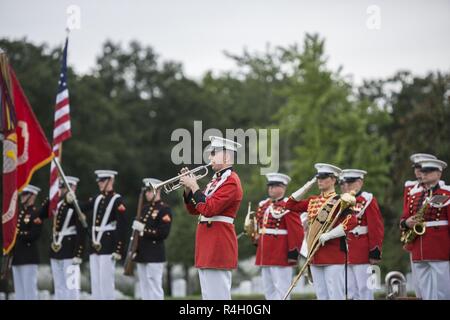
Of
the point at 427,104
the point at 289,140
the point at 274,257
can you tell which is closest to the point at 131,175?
the point at 289,140

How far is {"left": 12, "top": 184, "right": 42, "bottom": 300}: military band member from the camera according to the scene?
1712 centimetres

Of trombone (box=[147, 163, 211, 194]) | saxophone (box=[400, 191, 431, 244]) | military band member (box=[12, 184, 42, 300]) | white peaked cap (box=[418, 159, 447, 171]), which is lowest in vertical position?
military band member (box=[12, 184, 42, 300])

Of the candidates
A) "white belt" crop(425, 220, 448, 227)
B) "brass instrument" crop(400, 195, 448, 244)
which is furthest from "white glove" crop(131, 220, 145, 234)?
"white belt" crop(425, 220, 448, 227)

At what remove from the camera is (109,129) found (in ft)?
137

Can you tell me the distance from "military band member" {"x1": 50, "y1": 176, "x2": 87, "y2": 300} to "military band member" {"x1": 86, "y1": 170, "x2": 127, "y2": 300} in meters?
0.81

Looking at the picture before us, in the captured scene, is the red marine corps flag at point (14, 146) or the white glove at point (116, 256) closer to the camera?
the red marine corps flag at point (14, 146)

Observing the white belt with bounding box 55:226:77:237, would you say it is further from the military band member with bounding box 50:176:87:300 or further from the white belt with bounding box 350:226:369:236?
the white belt with bounding box 350:226:369:236

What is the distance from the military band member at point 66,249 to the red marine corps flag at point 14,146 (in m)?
1.43

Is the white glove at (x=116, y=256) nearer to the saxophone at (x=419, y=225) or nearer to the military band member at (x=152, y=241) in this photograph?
the military band member at (x=152, y=241)

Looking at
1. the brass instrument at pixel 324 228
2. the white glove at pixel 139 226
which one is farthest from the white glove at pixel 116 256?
the brass instrument at pixel 324 228

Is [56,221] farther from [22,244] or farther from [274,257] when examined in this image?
[274,257]

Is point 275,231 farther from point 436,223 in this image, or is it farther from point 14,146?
point 14,146

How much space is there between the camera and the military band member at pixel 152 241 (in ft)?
51.1
